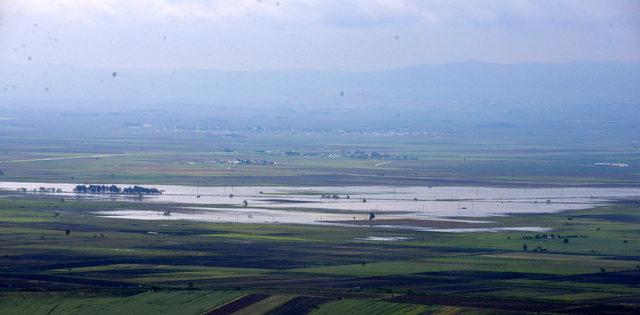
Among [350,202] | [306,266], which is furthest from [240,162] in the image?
[306,266]

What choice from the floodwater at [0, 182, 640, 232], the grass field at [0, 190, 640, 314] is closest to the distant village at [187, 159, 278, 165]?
the floodwater at [0, 182, 640, 232]

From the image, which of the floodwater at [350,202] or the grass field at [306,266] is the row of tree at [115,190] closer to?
the floodwater at [350,202]

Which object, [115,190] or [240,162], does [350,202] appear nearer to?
[115,190]

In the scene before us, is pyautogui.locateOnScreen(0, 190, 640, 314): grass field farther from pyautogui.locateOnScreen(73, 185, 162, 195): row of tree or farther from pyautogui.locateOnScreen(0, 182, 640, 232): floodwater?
pyautogui.locateOnScreen(73, 185, 162, 195): row of tree

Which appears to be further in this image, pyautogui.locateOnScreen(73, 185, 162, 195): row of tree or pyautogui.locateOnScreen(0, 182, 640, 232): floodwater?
pyautogui.locateOnScreen(73, 185, 162, 195): row of tree

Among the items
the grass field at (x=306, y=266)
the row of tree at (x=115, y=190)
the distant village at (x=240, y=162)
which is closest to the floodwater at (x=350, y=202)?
the row of tree at (x=115, y=190)

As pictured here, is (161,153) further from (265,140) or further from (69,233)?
(69,233)
